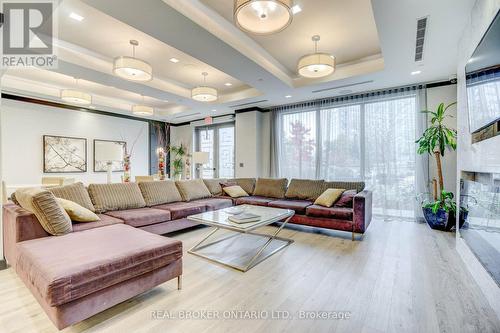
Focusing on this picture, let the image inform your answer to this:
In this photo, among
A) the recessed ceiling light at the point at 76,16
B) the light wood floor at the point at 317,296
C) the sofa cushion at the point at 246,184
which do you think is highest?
the recessed ceiling light at the point at 76,16

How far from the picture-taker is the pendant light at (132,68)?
3.30 meters

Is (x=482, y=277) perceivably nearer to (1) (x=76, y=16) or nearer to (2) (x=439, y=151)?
(2) (x=439, y=151)

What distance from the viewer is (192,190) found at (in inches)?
187

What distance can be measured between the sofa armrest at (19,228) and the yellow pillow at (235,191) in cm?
323

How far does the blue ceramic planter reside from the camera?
4.02m

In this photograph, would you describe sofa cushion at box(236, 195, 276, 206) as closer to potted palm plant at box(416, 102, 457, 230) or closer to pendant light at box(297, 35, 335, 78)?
pendant light at box(297, 35, 335, 78)

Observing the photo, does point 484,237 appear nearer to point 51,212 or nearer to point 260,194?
point 260,194

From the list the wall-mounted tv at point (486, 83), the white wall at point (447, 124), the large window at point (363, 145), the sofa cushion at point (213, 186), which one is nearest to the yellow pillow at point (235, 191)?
the sofa cushion at point (213, 186)

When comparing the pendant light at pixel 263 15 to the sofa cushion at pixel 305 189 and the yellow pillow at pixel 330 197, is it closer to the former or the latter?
the yellow pillow at pixel 330 197

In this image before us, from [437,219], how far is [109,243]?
488 centimetres

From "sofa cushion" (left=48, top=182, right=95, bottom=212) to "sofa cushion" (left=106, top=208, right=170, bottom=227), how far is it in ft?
1.02

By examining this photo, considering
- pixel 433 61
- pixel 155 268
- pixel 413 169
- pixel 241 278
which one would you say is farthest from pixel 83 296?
pixel 413 169

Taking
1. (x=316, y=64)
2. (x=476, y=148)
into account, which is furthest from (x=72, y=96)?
(x=476, y=148)

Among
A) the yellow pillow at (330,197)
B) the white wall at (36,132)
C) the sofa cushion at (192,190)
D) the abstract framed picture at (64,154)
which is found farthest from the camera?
the abstract framed picture at (64,154)
